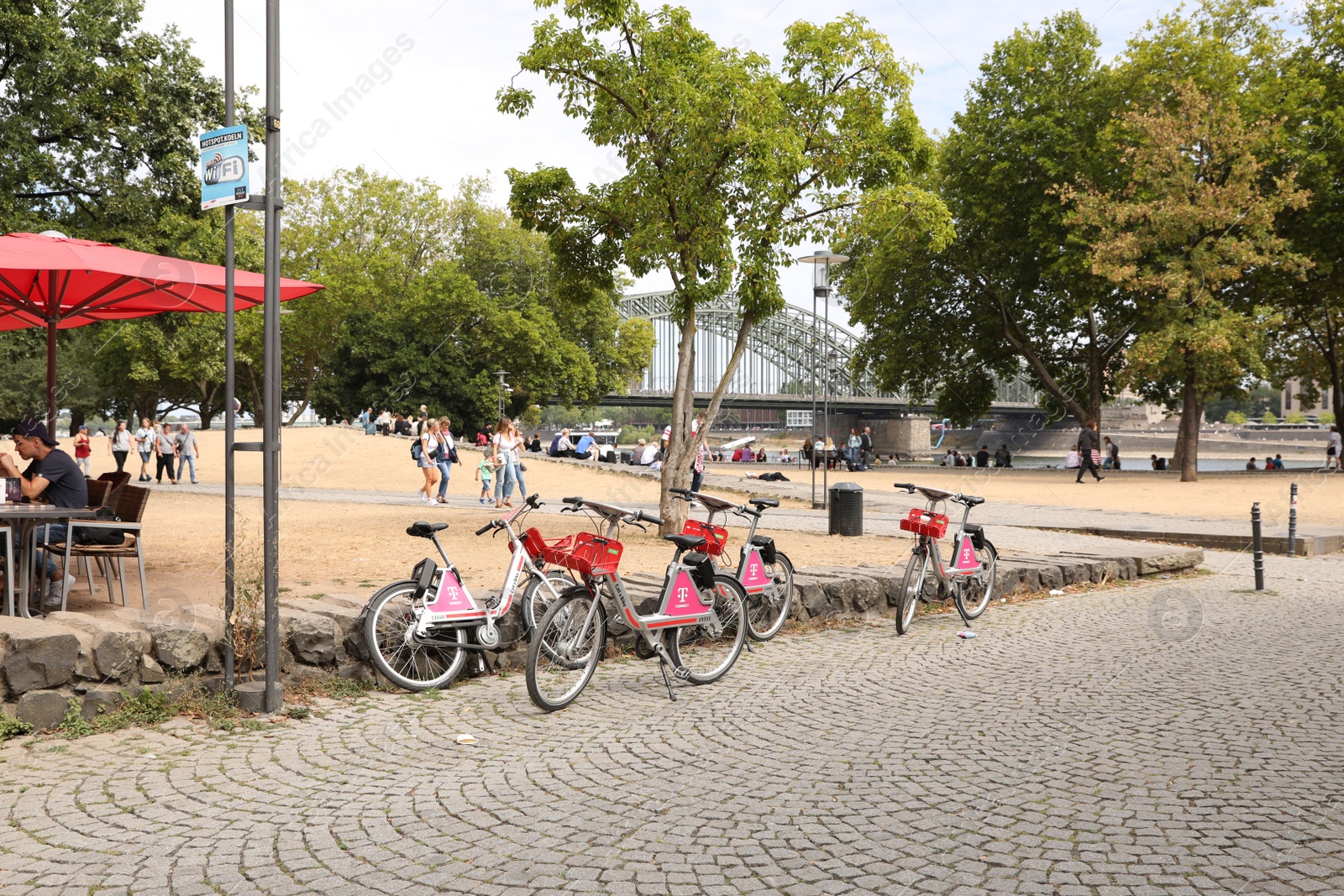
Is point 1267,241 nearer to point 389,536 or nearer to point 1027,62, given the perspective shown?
point 1027,62

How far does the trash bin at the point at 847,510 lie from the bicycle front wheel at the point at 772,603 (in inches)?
247

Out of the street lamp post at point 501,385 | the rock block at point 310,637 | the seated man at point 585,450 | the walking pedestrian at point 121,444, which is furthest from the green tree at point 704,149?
the street lamp post at point 501,385

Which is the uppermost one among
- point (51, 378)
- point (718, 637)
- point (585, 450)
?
point (51, 378)

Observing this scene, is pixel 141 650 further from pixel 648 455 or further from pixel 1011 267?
pixel 1011 267

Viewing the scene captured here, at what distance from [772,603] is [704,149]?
550 cm

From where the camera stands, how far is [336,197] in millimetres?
51781

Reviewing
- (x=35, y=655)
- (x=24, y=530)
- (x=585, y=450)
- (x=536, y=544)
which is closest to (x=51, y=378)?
(x=24, y=530)

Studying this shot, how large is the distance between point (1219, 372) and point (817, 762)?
27.8 m

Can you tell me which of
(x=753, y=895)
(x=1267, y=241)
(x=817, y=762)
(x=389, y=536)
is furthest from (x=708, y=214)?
(x=1267, y=241)

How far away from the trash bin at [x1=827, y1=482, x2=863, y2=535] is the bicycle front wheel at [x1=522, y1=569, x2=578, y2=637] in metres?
8.18

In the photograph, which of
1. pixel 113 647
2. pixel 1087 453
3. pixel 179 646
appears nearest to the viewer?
pixel 113 647

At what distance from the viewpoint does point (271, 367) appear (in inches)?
214

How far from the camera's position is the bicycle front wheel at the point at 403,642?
19.5 feet

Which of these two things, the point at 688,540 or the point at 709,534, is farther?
the point at 709,534
